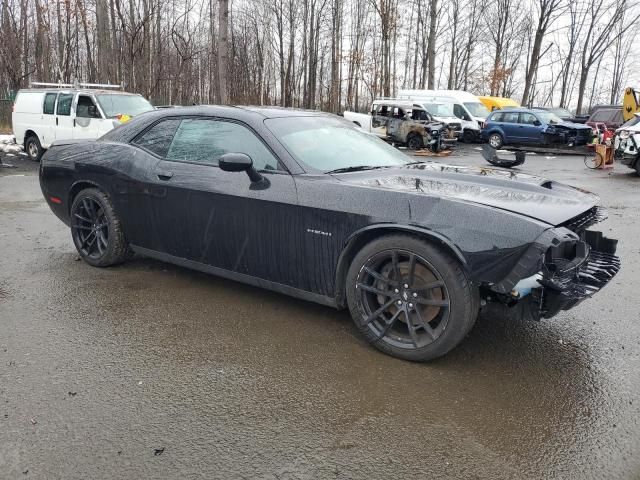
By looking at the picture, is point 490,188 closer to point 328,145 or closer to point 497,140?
point 328,145

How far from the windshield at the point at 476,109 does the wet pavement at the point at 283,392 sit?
21622 mm

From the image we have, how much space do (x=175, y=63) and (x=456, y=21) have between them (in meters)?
24.0

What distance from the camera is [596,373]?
3.12 m

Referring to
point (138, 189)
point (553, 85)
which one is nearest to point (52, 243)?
point (138, 189)

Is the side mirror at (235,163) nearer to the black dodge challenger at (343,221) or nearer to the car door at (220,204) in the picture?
the black dodge challenger at (343,221)

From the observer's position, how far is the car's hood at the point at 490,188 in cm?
303

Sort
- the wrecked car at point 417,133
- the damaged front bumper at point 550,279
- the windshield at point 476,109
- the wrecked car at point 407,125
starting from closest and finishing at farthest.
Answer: the damaged front bumper at point 550,279
the wrecked car at point 417,133
the wrecked car at point 407,125
the windshield at point 476,109

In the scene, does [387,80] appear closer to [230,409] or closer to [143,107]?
[143,107]

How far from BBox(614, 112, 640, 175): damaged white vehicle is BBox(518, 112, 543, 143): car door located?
7195 mm

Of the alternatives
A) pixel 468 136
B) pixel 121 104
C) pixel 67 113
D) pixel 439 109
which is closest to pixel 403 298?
pixel 121 104

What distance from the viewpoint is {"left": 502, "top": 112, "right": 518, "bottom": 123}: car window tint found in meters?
21.3

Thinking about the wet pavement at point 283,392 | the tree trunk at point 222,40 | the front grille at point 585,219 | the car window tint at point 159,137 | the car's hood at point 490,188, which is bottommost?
the wet pavement at point 283,392

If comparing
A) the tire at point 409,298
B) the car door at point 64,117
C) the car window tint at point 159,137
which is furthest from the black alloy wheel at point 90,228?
the car door at point 64,117

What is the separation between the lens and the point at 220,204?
3.88 m
